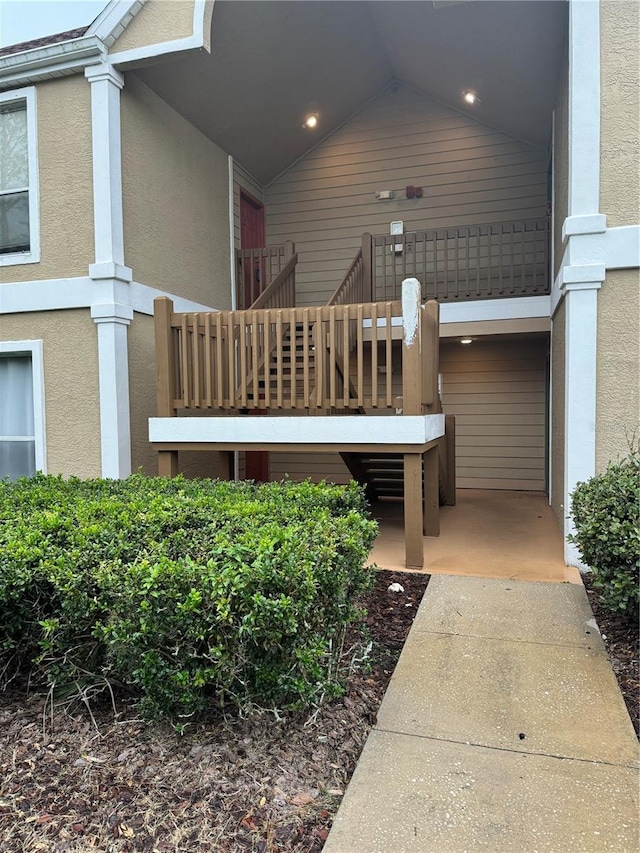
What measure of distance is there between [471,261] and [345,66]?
341 cm

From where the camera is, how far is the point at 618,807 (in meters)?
2.10

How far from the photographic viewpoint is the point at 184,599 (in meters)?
2.27

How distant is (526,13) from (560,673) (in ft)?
21.5

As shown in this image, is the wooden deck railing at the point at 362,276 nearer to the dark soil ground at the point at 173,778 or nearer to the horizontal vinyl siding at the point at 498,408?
the horizontal vinyl siding at the point at 498,408

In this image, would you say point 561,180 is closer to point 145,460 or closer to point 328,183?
point 328,183

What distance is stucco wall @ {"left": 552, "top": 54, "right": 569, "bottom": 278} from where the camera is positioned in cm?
565

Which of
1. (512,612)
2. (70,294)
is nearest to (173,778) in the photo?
(512,612)

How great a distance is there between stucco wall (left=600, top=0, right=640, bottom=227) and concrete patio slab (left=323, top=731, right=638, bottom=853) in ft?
14.1

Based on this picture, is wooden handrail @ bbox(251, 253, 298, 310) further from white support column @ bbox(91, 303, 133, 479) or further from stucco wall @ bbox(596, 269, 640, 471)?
stucco wall @ bbox(596, 269, 640, 471)

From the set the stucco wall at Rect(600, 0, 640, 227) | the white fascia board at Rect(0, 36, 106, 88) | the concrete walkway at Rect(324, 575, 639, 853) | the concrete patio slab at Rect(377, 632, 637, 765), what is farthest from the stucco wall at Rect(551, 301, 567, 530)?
the white fascia board at Rect(0, 36, 106, 88)

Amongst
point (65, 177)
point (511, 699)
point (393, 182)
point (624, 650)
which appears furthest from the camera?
point (393, 182)

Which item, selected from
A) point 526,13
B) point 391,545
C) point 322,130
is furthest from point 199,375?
point 322,130

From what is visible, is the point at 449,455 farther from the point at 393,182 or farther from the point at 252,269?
the point at 393,182

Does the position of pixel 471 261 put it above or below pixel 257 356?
above
